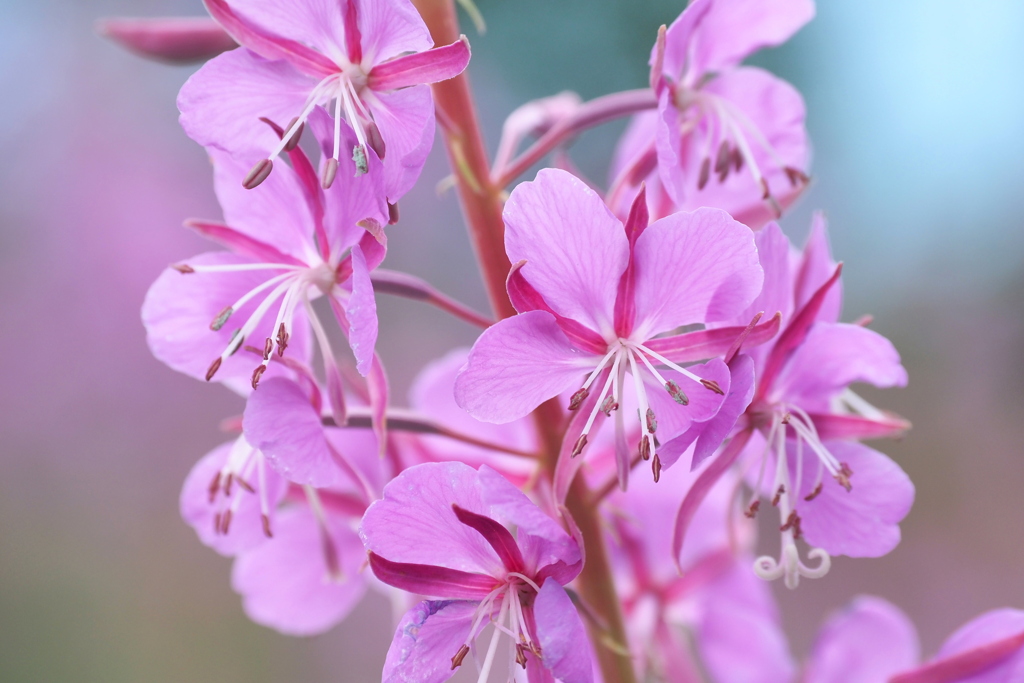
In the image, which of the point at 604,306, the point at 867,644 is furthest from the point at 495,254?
the point at 867,644

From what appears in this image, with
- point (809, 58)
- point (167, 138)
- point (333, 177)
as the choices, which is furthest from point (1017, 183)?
point (333, 177)

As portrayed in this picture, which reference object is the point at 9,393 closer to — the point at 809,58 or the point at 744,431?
the point at 744,431

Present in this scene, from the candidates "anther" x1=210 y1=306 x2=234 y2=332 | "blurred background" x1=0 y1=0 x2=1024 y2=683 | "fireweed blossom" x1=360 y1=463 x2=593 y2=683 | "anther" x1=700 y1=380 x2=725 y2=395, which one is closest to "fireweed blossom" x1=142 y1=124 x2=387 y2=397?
"anther" x1=210 y1=306 x2=234 y2=332

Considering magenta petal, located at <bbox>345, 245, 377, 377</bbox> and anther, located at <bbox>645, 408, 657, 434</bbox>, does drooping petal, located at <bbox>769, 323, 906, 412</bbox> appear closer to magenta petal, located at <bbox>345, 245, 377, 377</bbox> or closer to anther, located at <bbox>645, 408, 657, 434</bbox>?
anther, located at <bbox>645, 408, 657, 434</bbox>

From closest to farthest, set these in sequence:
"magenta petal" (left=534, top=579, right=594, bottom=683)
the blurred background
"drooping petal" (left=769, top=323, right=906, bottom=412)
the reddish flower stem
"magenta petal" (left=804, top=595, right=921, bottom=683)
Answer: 1. "magenta petal" (left=534, top=579, right=594, bottom=683)
2. "drooping petal" (left=769, top=323, right=906, bottom=412)
3. the reddish flower stem
4. "magenta petal" (left=804, top=595, right=921, bottom=683)
5. the blurred background

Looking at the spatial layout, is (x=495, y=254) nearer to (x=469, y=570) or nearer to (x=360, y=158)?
(x=360, y=158)

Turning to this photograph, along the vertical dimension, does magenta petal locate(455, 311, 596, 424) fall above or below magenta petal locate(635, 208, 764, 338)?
below

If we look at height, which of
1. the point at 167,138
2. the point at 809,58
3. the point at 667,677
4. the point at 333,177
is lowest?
the point at 667,677
